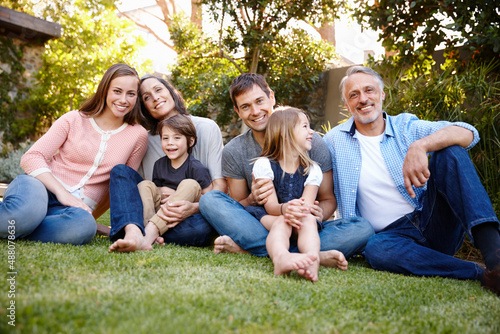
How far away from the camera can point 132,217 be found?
237cm

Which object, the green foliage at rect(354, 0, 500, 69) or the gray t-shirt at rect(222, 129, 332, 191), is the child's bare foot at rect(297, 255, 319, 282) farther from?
the green foliage at rect(354, 0, 500, 69)

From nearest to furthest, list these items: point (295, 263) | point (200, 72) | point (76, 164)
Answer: point (295, 263), point (76, 164), point (200, 72)

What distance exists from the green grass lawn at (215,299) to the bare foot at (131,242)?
8cm

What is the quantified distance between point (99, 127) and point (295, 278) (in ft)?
5.87

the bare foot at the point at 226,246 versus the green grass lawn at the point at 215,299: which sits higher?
the green grass lawn at the point at 215,299

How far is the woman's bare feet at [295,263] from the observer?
1730 mm

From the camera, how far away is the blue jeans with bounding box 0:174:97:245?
7.14 feet

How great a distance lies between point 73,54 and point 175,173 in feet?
23.9

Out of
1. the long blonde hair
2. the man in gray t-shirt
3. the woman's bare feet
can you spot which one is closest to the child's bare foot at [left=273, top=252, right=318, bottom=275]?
the woman's bare feet

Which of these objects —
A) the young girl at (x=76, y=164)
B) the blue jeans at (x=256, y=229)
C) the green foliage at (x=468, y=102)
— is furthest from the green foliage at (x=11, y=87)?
the green foliage at (x=468, y=102)

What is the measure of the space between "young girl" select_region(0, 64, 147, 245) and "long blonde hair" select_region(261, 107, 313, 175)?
3.22 ft

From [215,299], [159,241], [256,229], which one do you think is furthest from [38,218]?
[215,299]

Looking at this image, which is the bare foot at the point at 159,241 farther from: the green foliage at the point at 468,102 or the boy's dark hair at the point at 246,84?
the green foliage at the point at 468,102

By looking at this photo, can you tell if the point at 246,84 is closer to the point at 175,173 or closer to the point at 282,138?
the point at 282,138
